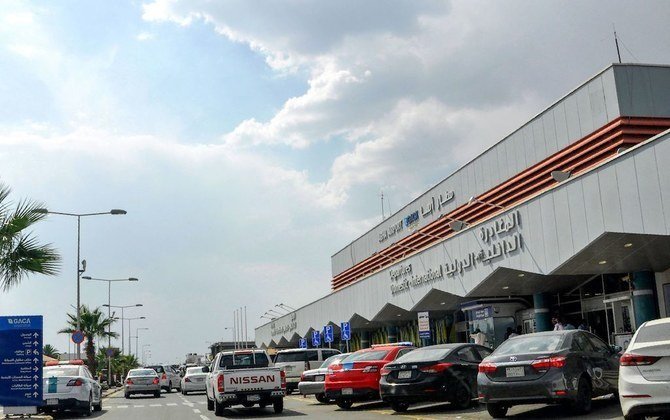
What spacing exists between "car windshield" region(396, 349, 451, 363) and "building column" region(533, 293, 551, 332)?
1234 cm

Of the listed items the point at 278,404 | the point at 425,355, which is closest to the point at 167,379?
the point at 278,404

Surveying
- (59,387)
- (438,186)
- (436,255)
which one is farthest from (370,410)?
(438,186)

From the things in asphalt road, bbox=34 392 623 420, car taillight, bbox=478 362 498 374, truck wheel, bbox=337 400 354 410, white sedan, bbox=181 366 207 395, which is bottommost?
asphalt road, bbox=34 392 623 420

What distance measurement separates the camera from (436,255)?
3144cm

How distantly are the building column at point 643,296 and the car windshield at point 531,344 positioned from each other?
1046 cm

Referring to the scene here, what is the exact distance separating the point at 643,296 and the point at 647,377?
14.4m

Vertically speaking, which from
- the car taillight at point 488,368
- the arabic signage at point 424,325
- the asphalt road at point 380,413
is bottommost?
the asphalt road at point 380,413

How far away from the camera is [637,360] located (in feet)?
33.7

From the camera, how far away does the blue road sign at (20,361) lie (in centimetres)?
1859

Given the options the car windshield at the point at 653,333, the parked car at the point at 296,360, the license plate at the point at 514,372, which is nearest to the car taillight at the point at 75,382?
the parked car at the point at 296,360

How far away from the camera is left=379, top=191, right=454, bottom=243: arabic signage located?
133 feet

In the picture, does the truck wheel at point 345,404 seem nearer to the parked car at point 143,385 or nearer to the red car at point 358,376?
the red car at point 358,376

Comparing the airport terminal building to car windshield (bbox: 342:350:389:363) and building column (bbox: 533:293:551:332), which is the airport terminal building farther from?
car windshield (bbox: 342:350:389:363)

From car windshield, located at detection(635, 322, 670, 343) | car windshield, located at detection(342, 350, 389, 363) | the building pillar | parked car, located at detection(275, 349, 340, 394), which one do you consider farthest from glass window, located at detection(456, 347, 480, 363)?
the building pillar
